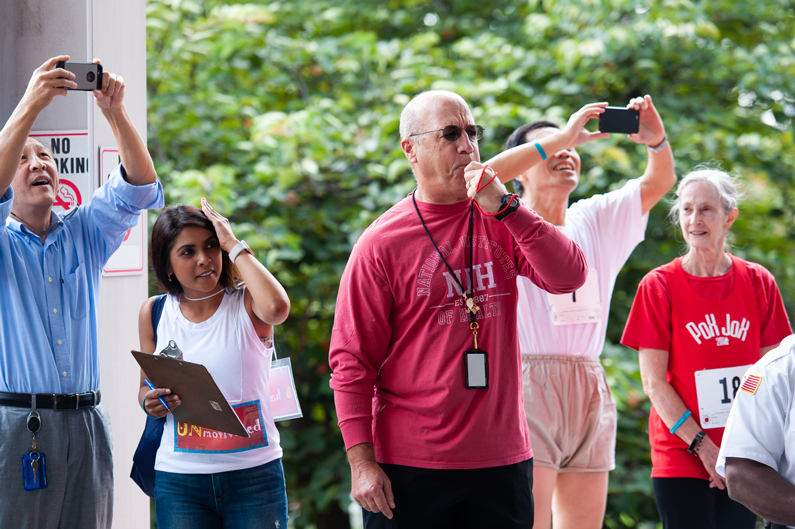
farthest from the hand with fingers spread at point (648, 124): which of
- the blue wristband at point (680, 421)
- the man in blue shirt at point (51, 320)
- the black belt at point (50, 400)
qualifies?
the black belt at point (50, 400)

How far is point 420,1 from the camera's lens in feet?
17.5

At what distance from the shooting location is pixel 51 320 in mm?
2146

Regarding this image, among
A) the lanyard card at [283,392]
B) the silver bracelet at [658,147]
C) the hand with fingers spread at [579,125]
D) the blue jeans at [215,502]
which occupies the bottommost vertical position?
the blue jeans at [215,502]

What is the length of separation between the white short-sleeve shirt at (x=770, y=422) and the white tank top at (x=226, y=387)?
1.27m

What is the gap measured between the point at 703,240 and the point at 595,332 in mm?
504

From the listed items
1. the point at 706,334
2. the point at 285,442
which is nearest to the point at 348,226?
the point at 285,442

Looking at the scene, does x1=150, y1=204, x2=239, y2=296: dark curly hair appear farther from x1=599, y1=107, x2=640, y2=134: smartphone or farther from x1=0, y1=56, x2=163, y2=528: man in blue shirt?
x1=599, y1=107, x2=640, y2=134: smartphone

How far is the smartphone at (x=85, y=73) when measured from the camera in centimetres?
210

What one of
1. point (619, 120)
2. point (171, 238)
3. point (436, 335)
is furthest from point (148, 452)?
point (619, 120)

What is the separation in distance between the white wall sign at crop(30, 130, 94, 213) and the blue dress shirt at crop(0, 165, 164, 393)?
1.71 ft

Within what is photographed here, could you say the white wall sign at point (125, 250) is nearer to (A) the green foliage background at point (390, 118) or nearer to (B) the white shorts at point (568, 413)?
(A) the green foliage background at point (390, 118)

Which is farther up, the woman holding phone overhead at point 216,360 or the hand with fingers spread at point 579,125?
the hand with fingers spread at point 579,125

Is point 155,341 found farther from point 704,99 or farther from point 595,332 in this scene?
point 704,99

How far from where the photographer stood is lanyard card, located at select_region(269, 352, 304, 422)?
2.37 meters
